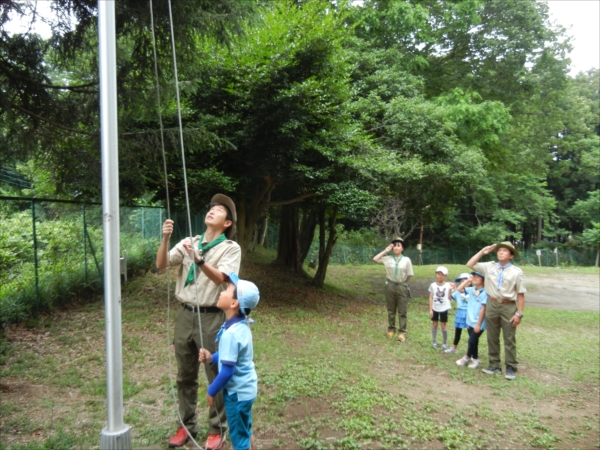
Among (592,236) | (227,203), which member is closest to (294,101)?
(227,203)

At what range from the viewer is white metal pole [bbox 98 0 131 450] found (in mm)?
2230

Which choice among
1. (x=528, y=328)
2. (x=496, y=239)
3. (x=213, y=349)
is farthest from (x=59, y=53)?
(x=496, y=239)

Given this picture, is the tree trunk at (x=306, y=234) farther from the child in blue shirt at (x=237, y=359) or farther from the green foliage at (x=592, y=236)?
the green foliage at (x=592, y=236)

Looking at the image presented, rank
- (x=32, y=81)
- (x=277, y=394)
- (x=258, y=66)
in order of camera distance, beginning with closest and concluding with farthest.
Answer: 1. (x=277, y=394)
2. (x=32, y=81)
3. (x=258, y=66)

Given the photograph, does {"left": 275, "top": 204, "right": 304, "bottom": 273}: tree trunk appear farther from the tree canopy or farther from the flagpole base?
the flagpole base

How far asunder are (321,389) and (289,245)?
37.7 ft

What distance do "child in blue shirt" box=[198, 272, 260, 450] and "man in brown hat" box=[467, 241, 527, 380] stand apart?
186 inches

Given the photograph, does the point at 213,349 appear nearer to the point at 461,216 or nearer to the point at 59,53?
the point at 59,53

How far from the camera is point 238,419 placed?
127 inches

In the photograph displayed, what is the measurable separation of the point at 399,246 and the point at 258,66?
4444mm

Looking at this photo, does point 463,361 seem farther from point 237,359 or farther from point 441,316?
point 237,359

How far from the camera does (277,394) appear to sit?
5559 millimetres

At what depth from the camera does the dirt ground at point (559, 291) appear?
1733 cm

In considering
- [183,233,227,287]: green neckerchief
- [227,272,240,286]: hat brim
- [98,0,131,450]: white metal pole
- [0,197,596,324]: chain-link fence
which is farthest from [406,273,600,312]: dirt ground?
[98,0,131,450]: white metal pole
